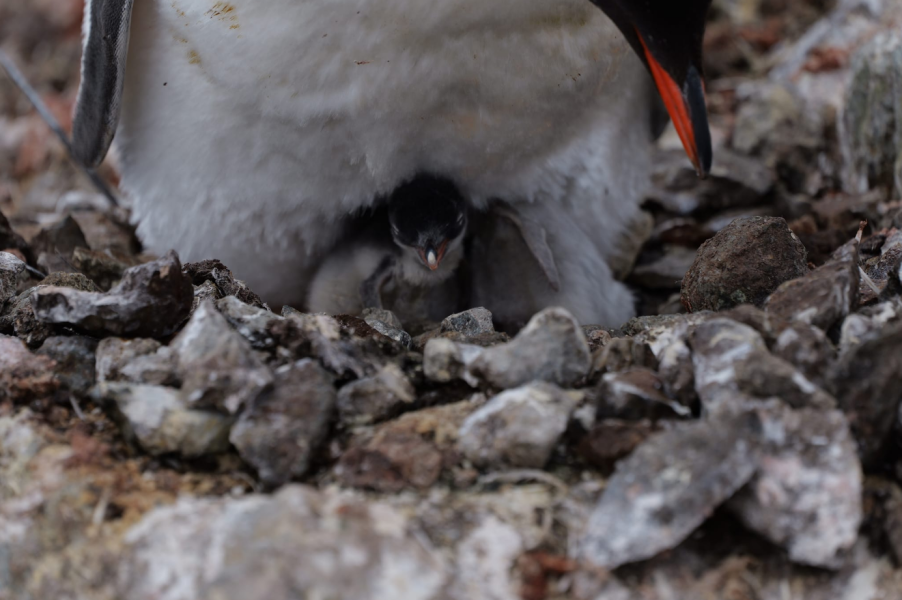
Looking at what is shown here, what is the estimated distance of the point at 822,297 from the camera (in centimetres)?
103

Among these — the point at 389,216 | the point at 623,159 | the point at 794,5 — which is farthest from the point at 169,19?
the point at 794,5

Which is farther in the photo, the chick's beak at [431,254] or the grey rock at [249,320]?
the chick's beak at [431,254]

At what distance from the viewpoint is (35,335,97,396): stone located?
1049 millimetres

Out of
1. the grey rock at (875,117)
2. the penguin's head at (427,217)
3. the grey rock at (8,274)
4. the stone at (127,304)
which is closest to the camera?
the stone at (127,304)

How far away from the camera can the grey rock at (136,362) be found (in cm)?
100

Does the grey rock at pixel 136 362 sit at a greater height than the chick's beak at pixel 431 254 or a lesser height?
greater

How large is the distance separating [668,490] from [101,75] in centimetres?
119

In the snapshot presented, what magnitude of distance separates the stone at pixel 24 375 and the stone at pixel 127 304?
6 cm

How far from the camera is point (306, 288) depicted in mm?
1810

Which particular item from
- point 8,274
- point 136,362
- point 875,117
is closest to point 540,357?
point 136,362

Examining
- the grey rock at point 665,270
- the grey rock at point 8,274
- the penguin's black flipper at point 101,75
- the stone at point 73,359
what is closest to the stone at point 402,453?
the stone at point 73,359

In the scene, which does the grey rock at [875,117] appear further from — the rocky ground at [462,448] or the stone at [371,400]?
the stone at [371,400]

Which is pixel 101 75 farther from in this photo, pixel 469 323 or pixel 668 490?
pixel 668 490

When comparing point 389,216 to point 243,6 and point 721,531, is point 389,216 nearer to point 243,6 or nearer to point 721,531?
point 243,6
